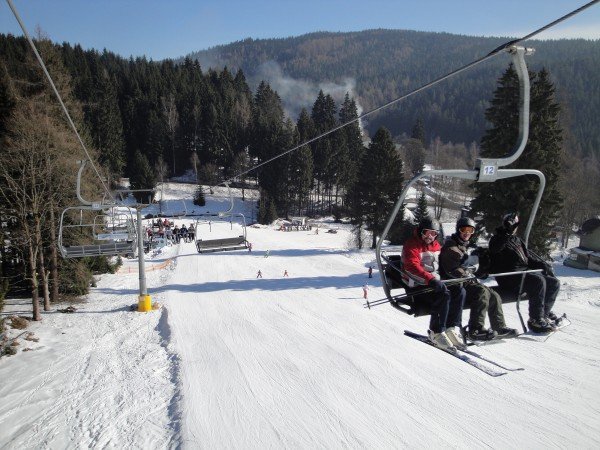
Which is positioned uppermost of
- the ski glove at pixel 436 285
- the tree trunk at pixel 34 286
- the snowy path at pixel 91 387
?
the ski glove at pixel 436 285

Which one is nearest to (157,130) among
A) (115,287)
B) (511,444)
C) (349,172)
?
(349,172)

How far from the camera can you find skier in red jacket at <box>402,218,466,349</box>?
6.04 m

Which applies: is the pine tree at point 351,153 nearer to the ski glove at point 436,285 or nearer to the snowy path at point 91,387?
the snowy path at point 91,387

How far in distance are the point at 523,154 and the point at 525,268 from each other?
13.9 meters

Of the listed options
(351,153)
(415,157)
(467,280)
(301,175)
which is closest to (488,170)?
(467,280)

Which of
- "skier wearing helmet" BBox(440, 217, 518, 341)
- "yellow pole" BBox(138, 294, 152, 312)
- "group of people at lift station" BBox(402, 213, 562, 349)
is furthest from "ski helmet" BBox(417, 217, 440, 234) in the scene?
"yellow pole" BBox(138, 294, 152, 312)

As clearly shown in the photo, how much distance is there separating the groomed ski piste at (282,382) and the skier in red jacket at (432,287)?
408 centimetres

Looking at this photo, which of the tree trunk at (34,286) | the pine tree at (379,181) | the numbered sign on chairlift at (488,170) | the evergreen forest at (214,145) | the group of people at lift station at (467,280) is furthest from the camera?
the pine tree at (379,181)

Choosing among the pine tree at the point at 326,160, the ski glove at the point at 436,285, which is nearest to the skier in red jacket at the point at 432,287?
the ski glove at the point at 436,285

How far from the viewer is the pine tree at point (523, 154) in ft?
53.9

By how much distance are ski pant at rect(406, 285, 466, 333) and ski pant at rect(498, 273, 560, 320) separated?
1.12 metres

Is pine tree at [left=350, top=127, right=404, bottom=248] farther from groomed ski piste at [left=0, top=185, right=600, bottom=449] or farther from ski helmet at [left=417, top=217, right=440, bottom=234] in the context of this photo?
ski helmet at [left=417, top=217, right=440, bottom=234]

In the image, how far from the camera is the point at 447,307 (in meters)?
6.05

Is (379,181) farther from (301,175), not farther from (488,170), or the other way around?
(488,170)
